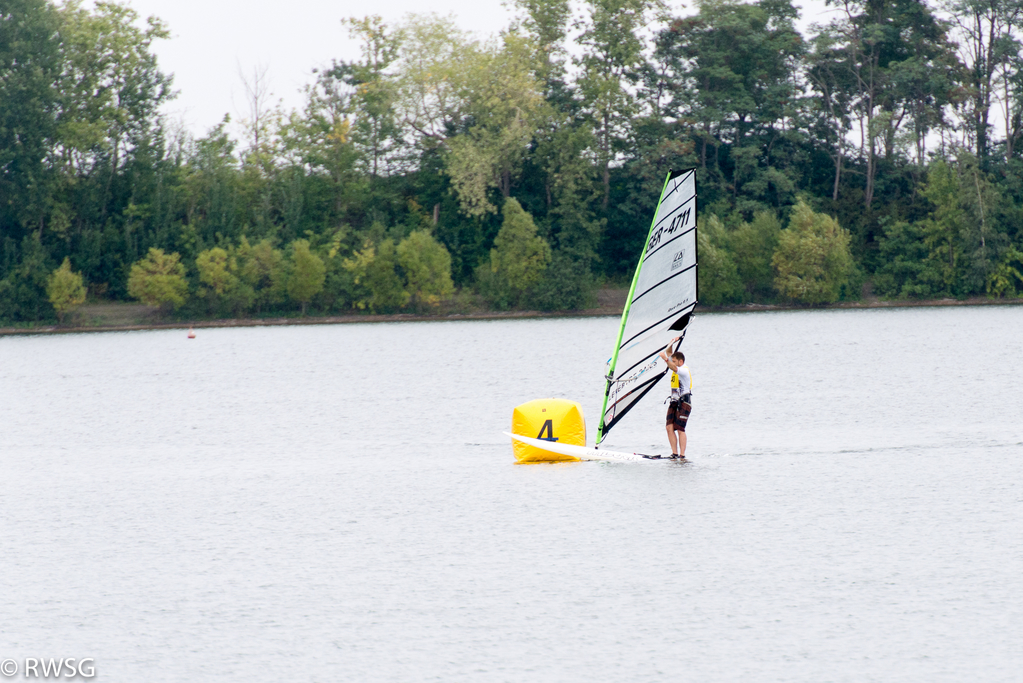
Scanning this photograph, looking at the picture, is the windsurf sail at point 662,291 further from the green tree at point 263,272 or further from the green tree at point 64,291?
the green tree at point 64,291

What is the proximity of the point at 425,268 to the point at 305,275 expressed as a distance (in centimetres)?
700

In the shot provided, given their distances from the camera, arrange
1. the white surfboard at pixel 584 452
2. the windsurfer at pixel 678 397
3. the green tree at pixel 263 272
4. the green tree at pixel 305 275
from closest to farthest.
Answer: the windsurfer at pixel 678 397
the white surfboard at pixel 584 452
the green tree at pixel 305 275
the green tree at pixel 263 272

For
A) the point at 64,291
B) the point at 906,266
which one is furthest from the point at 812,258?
the point at 64,291

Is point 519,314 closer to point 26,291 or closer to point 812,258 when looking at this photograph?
point 812,258

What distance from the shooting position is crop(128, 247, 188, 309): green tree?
67.0 m

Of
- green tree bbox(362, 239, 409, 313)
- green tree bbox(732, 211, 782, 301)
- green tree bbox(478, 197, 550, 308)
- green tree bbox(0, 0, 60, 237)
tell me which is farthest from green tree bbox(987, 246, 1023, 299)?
green tree bbox(0, 0, 60, 237)

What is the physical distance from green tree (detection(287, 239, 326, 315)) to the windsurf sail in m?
54.6

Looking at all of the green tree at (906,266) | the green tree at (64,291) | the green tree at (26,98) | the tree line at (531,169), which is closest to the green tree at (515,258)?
the tree line at (531,169)

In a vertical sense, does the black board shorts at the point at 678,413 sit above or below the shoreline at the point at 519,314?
below

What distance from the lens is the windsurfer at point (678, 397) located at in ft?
48.6

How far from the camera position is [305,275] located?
225ft

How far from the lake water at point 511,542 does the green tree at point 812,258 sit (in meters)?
42.1

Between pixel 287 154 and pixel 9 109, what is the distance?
55.9ft

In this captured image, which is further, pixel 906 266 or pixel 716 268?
pixel 906 266
